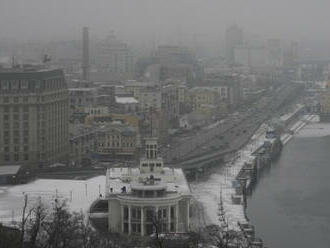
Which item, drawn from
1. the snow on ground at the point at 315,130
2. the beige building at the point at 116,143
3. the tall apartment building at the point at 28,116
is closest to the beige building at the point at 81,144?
the beige building at the point at 116,143

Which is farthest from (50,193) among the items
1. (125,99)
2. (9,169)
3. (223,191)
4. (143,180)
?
(125,99)

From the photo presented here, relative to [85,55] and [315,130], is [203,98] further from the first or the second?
[85,55]

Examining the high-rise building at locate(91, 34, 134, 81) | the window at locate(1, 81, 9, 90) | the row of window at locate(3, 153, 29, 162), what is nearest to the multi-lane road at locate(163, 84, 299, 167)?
the row of window at locate(3, 153, 29, 162)

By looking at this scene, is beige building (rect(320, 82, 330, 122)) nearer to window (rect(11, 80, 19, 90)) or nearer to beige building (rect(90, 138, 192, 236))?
window (rect(11, 80, 19, 90))

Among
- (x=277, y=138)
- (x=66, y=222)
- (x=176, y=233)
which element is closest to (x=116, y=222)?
(x=176, y=233)

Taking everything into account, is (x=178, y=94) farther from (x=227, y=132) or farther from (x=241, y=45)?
(x=241, y=45)
